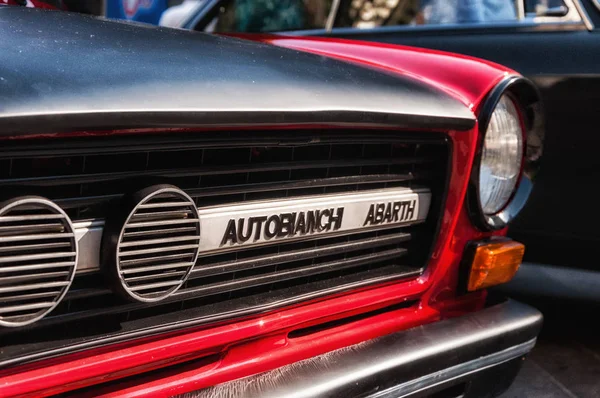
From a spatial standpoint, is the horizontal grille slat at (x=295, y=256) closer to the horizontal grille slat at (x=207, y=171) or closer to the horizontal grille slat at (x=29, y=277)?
the horizontal grille slat at (x=207, y=171)

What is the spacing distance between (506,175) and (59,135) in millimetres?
1179

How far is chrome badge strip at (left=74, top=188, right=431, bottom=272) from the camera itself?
1301 millimetres

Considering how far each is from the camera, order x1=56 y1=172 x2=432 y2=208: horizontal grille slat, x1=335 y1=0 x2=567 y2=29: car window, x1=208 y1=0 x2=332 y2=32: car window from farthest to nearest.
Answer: x1=208 y1=0 x2=332 y2=32: car window → x1=335 y1=0 x2=567 y2=29: car window → x1=56 y1=172 x2=432 y2=208: horizontal grille slat

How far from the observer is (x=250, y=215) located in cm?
149

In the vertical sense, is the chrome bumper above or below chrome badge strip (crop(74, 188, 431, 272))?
below

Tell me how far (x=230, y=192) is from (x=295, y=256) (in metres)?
0.25

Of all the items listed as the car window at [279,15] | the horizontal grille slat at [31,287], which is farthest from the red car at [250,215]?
the car window at [279,15]

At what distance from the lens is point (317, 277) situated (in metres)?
1.76

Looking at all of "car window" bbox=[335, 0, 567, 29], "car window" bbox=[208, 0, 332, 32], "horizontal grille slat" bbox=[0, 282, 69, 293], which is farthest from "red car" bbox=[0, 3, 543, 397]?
"car window" bbox=[208, 0, 332, 32]

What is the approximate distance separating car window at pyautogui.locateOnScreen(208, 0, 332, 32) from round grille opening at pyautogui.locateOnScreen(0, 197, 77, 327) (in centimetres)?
241

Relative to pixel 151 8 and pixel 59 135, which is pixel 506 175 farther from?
pixel 151 8

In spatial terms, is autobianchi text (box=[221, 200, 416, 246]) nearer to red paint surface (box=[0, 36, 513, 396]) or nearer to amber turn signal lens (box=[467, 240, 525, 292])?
red paint surface (box=[0, 36, 513, 396])

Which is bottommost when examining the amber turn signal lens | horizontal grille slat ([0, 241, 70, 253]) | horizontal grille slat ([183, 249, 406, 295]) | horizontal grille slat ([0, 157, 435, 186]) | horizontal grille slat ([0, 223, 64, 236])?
the amber turn signal lens

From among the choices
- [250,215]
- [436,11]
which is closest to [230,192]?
[250,215]
